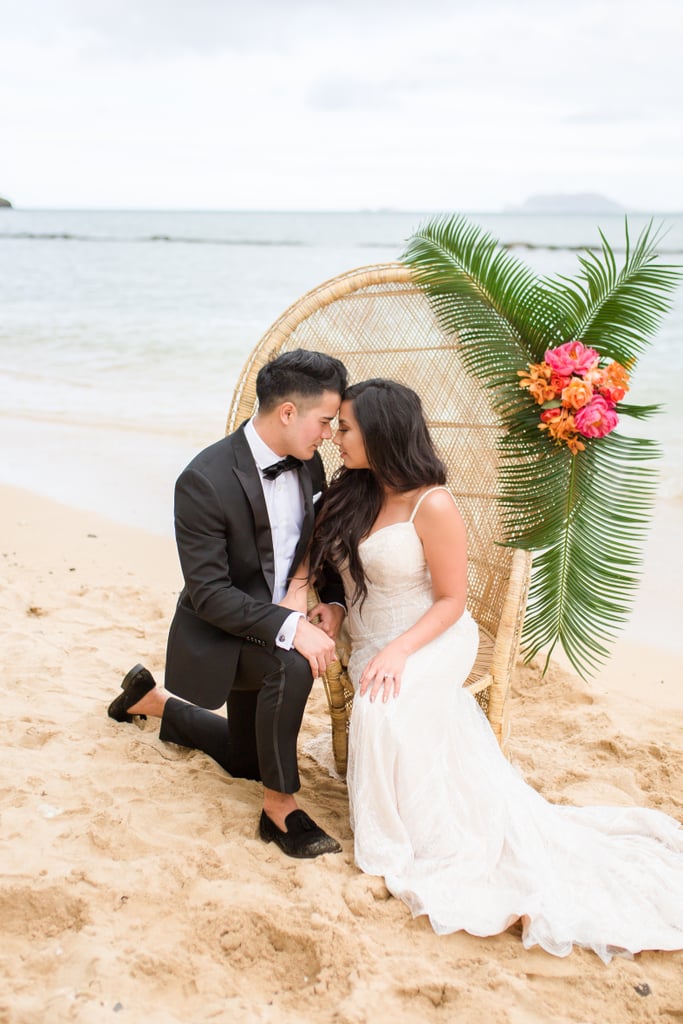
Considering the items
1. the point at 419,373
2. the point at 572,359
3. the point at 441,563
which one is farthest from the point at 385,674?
the point at 419,373

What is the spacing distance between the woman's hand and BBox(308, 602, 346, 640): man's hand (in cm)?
37

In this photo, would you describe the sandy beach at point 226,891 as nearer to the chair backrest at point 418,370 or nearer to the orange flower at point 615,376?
the chair backrest at point 418,370

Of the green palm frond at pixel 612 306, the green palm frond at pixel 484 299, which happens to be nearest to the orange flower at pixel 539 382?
the green palm frond at pixel 484 299

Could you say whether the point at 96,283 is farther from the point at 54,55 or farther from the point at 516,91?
the point at 516,91

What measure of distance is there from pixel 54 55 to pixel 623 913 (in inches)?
969

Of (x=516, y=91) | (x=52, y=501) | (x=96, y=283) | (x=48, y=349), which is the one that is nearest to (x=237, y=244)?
(x=516, y=91)

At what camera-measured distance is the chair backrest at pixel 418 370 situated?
11.7ft

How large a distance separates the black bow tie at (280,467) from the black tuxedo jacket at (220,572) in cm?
4

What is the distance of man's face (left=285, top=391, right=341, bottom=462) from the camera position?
2908 millimetres

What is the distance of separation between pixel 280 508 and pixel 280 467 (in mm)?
162

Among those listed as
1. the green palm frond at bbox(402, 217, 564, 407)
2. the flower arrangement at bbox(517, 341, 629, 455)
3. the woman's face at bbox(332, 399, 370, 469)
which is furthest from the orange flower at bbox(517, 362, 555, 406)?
the woman's face at bbox(332, 399, 370, 469)

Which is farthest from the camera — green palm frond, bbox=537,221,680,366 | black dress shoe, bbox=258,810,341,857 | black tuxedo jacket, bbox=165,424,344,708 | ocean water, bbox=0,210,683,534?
ocean water, bbox=0,210,683,534

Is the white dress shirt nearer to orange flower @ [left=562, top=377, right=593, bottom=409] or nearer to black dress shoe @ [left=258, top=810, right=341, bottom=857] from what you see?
black dress shoe @ [left=258, top=810, right=341, bottom=857]

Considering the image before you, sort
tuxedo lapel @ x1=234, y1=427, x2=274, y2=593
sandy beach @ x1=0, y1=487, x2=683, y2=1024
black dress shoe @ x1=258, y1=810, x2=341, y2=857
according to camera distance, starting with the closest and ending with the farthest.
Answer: sandy beach @ x1=0, y1=487, x2=683, y2=1024 → black dress shoe @ x1=258, y1=810, x2=341, y2=857 → tuxedo lapel @ x1=234, y1=427, x2=274, y2=593
